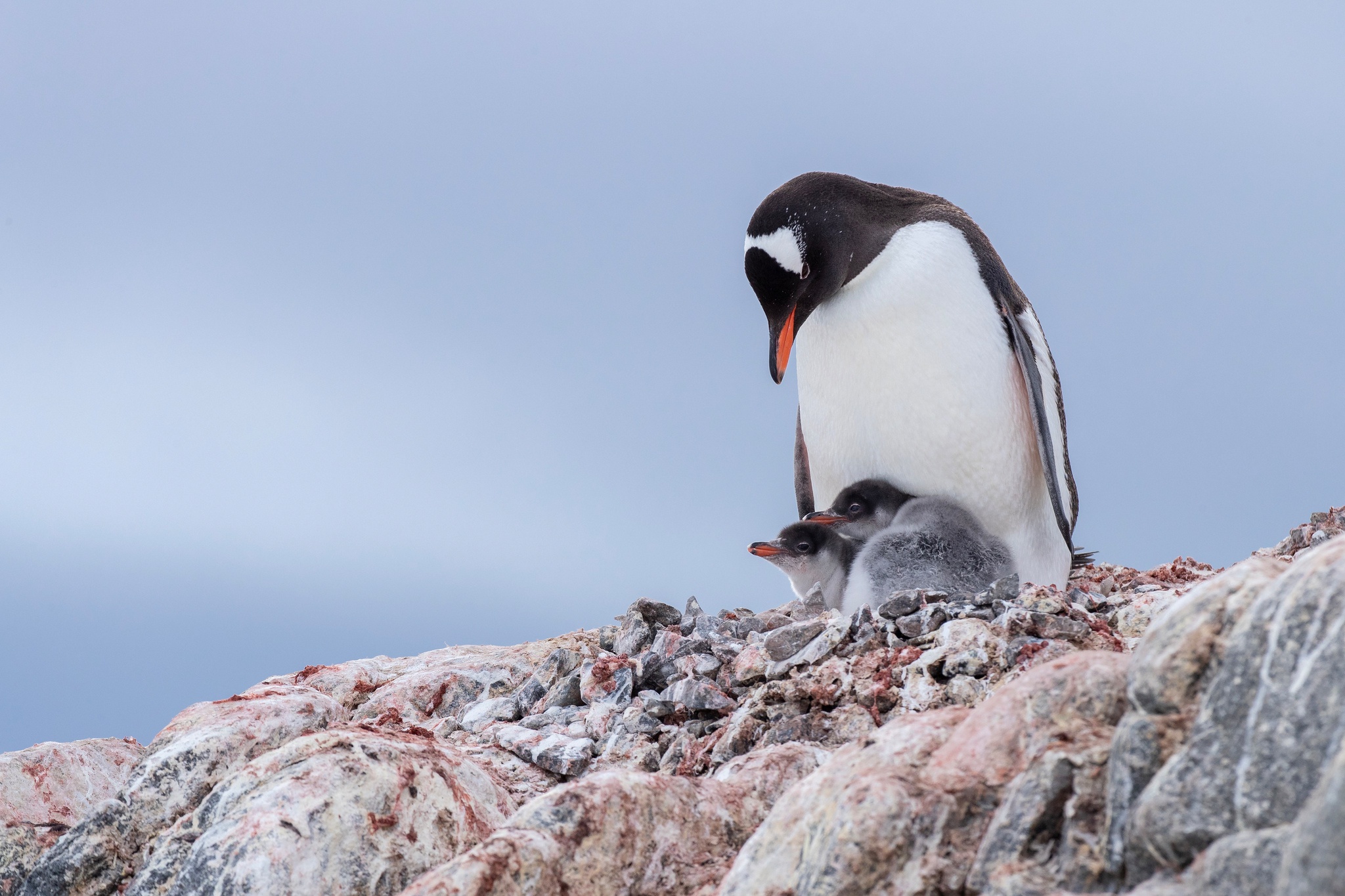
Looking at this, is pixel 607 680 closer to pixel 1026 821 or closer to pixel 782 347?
pixel 782 347

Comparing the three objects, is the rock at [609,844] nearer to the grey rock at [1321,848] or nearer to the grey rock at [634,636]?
the grey rock at [1321,848]

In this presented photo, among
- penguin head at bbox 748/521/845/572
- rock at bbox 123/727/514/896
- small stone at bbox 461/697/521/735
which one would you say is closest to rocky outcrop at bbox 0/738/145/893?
rock at bbox 123/727/514/896

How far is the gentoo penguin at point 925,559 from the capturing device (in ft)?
17.4

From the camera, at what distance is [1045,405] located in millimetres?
6121

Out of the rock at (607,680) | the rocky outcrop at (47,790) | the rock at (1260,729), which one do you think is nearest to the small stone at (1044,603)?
the rock at (607,680)

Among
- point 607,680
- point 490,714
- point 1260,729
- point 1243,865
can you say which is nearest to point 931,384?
point 607,680

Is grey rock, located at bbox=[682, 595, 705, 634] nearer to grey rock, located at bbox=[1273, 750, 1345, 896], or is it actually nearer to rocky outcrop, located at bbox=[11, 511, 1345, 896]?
rocky outcrop, located at bbox=[11, 511, 1345, 896]

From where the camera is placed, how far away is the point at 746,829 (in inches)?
119

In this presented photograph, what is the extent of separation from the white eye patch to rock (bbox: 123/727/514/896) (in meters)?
3.11

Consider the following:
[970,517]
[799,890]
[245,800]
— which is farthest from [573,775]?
[970,517]

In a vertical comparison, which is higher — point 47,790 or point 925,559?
point 925,559

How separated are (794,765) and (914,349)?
3046mm

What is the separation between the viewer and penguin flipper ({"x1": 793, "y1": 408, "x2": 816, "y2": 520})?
24.1 ft

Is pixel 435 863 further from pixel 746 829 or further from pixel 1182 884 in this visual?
pixel 1182 884
